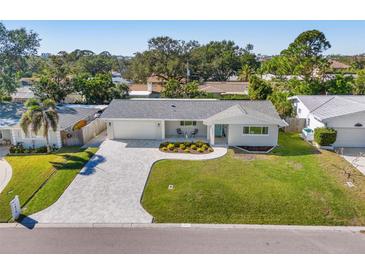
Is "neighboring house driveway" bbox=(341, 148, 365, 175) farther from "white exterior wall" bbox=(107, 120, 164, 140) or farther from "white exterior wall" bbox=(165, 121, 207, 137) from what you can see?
"white exterior wall" bbox=(107, 120, 164, 140)

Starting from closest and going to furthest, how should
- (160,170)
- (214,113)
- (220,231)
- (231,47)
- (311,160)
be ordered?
(220,231), (160,170), (311,160), (214,113), (231,47)

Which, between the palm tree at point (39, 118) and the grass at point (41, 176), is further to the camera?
the palm tree at point (39, 118)

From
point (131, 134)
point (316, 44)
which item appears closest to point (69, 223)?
point (131, 134)

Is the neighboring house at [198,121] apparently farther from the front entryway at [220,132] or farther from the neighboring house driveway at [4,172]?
the neighboring house driveway at [4,172]

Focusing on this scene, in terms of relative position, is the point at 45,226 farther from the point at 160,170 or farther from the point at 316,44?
the point at 316,44

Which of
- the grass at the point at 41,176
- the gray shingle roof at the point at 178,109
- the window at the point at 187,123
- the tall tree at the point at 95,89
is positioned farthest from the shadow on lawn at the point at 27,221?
the tall tree at the point at 95,89

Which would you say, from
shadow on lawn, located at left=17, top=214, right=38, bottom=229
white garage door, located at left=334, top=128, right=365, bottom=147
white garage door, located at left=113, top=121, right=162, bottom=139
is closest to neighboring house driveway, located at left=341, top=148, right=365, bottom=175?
white garage door, located at left=334, top=128, right=365, bottom=147
